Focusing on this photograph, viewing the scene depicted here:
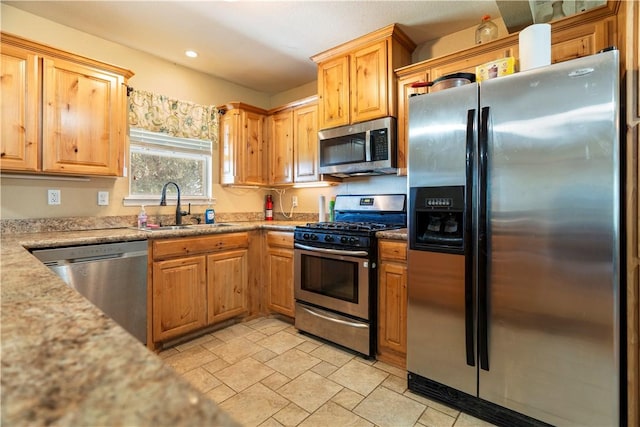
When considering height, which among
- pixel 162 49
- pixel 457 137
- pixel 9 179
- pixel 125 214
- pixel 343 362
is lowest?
pixel 343 362

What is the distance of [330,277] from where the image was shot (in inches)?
98.6

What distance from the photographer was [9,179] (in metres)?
2.24

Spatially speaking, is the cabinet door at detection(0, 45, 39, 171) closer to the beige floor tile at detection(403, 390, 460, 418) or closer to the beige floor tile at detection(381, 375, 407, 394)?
the beige floor tile at detection(381, 375, 407, 394)

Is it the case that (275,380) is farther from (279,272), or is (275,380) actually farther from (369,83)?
(369,83)

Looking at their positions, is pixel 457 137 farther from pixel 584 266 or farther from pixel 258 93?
pixel 258 93

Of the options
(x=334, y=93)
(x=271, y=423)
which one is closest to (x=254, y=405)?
(x=271, y=423)

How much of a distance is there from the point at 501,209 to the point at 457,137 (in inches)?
17.9

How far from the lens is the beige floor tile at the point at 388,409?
1.64 metres

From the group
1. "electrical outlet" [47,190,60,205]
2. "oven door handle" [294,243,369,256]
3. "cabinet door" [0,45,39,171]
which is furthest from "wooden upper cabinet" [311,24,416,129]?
"electrical outlet" [47,190,60,205]

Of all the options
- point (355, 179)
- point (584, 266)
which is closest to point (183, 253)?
point (355, 179)

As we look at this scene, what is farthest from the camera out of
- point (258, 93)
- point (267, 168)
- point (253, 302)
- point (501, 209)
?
point (258, 93)

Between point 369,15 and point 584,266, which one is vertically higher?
point 369,15

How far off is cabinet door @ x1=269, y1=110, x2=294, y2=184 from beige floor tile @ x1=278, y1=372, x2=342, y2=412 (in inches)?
78.7

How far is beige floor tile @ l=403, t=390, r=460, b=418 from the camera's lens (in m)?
1.72
